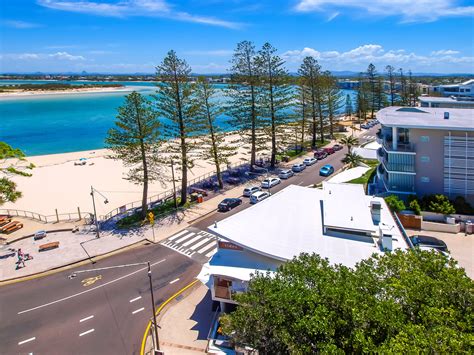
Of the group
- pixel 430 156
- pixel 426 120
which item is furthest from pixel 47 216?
pixel 426 120

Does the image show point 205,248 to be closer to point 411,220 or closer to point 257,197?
point 257,197

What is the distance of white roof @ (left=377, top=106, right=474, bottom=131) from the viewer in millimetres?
32531

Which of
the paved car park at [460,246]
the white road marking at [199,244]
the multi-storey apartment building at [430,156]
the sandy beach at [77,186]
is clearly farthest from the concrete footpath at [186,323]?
the multi-storey apartment building at [430,156]

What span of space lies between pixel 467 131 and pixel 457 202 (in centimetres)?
672

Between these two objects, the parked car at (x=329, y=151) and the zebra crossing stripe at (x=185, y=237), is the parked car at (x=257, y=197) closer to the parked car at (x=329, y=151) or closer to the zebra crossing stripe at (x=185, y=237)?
the zebra crossing stripe at (x=185, y=237)

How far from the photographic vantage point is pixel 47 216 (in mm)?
40188

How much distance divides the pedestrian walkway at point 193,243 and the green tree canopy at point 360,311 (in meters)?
15.2

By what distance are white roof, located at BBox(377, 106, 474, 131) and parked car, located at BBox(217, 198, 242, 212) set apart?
17.7 metres

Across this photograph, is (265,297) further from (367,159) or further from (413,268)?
(367,159)

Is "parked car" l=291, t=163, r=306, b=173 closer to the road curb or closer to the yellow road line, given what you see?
the road curb

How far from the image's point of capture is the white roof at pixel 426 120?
3253 centimetres

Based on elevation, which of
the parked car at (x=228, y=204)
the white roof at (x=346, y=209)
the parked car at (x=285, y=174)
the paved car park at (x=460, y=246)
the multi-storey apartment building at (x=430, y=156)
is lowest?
the paved car park at (x=460, y=246)

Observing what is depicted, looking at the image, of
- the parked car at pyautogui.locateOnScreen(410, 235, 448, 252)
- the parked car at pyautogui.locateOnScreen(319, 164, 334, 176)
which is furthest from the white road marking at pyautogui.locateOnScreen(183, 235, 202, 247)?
the parked car at pyautogui.locateOnScreen(319, 164, 334, 176)

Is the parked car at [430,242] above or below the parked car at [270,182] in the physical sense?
below
